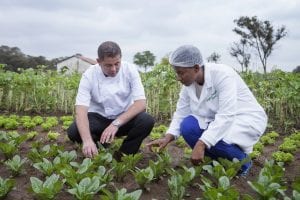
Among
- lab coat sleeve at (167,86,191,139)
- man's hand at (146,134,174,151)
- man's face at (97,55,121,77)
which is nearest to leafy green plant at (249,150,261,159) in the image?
lab coat sleeve at (167,86,191,139)

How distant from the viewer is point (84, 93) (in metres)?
4.31

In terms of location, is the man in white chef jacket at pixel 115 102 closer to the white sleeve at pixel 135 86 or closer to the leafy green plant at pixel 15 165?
the white sleeve at pixel 135 86

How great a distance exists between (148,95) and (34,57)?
78.8ft

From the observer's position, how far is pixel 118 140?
522 centimetres

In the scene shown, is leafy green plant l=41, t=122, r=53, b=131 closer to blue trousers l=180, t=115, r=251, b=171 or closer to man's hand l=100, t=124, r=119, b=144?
man's hand l=100, t=124, r=119, b=144

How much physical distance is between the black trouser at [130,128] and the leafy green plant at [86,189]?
1490 mm

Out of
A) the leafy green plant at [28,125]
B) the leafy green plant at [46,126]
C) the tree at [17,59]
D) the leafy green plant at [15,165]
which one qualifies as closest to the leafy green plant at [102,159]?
the leafy green plant at [15,165]

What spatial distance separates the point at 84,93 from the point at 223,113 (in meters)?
1.43

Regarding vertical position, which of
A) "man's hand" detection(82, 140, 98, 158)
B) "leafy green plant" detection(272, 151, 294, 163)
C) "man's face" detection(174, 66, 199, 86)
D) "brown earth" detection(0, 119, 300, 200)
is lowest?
"brown earth" detection(0, 119, 300, 200)

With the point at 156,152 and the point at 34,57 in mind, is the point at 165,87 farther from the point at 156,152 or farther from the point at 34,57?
the point at 34,57

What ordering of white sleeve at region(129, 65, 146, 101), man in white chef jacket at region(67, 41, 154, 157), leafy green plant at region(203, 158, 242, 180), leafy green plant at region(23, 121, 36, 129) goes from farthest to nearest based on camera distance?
leafy green plant at region(23, 121, 36, 129) → white sleeve at region(129, 65, 146, 101) → man in white chef jacket at region(67, 41, 154, 157) → leafy green plant at region(203, 158, 242, 180)

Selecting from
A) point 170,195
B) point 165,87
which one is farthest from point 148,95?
point 170,195

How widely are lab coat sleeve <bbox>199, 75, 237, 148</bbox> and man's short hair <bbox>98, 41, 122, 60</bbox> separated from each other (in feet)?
3.20

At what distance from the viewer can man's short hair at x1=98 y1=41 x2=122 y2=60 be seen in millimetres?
3990
